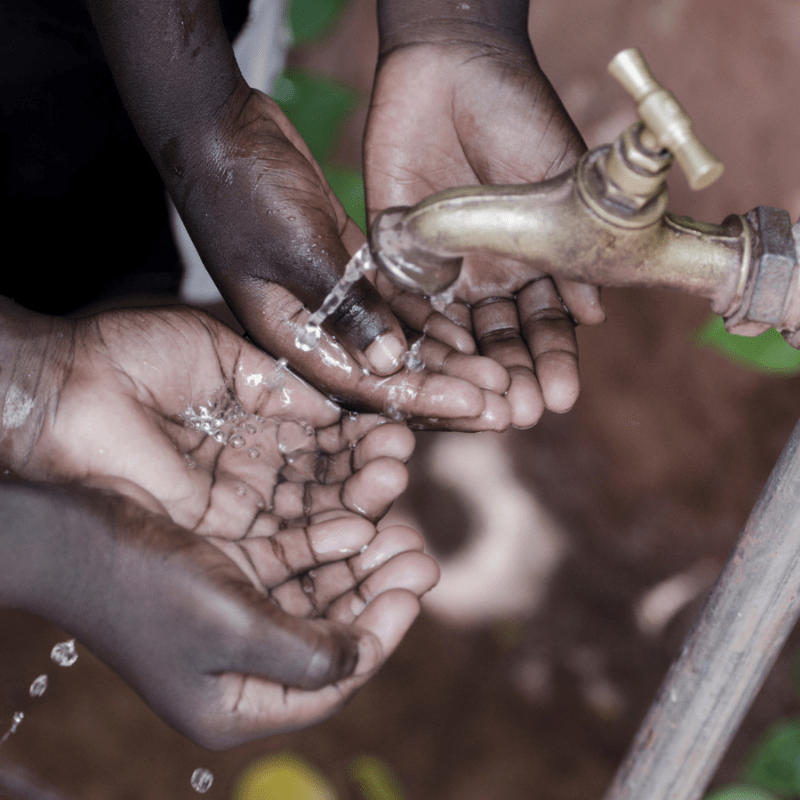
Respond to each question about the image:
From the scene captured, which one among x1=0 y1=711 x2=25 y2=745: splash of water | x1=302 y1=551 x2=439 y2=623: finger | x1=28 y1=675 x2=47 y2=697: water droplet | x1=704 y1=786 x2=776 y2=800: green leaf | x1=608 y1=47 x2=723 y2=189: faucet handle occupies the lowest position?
x1=0 y1=711 x2=25 y2=745: splash of water

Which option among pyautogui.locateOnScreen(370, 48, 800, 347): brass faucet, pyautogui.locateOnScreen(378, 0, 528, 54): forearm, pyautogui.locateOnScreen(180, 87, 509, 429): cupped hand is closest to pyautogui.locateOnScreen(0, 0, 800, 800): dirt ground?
pyautogui.locateOnScreen(378, 0, 528, 54): forearm

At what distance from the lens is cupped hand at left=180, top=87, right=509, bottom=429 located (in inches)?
31.5

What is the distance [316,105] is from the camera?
1485 millimetres

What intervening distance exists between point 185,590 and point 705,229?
561 millimetres

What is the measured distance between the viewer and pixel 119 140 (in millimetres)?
1013

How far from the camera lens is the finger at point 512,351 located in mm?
822

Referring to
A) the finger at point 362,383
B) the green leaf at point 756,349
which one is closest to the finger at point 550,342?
the finger at point 362,383

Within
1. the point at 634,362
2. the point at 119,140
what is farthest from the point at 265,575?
the point at 634,362

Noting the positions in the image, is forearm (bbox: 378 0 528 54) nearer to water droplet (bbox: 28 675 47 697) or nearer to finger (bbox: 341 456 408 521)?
finger (bbox: 341 456 408 521)

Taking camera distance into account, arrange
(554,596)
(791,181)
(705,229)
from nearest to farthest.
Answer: (705,229) < (554,596) < (791,181)

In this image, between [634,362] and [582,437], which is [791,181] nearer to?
[634,362]

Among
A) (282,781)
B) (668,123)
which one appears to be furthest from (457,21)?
(282,781)

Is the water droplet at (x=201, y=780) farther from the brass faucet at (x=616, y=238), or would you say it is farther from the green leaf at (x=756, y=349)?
the green leaf at (x=756, y=349)

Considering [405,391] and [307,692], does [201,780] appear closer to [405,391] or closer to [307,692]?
[307,692]
